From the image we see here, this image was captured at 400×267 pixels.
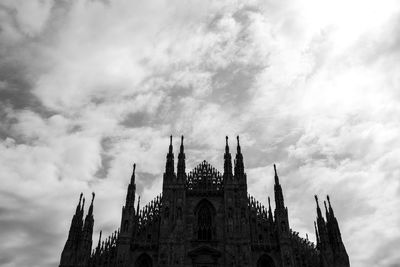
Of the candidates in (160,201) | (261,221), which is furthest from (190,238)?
(261,221)

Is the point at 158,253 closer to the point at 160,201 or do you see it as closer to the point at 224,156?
the point at 160,201

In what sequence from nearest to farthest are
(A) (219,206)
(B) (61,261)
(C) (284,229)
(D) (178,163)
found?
(B) (61,261) < (C) (284,229) < (A) (219,206) < (D) (178,163)

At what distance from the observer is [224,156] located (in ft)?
148

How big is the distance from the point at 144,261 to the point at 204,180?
39.6 feet

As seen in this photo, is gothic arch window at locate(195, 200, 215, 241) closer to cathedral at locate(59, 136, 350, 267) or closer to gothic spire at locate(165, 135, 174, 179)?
cathedral at locate(59, 136, 350, 267)

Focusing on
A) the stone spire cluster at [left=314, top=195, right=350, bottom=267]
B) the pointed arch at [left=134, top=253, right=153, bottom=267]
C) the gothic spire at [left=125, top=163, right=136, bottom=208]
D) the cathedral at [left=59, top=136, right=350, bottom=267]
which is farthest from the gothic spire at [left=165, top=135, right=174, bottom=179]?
the stone spire cluster at [left=314, top=195, right=350, bottom=267]

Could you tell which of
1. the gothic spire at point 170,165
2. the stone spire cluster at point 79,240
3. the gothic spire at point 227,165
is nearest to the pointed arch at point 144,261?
the stone spire cluster at point 79,240

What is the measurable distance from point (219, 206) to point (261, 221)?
→ 17.2 ft

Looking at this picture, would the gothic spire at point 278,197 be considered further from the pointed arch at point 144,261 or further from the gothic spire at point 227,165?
the pointed arch at point 144,261

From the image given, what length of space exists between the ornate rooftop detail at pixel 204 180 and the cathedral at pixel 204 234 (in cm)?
13

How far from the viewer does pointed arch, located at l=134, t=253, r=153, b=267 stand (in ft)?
123

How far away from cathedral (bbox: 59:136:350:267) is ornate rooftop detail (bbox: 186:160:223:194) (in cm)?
13

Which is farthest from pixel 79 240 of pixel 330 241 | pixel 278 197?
pixel 330 241

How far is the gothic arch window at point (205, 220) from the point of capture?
39312 mm
